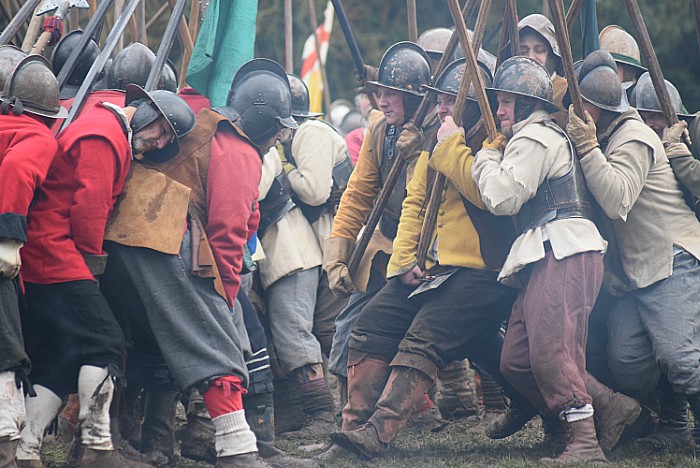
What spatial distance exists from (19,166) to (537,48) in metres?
3.33

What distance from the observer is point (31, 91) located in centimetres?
462

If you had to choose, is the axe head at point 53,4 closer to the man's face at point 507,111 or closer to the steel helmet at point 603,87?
the man's face at point 507,111

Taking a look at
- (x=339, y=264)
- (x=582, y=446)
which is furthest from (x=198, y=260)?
(x=582, y=446)

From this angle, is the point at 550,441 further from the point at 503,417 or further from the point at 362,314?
the point at 362,314

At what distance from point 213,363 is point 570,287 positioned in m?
1.65

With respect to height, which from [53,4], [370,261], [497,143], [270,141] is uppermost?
[53,4]

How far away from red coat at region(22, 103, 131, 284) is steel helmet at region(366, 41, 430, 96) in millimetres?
1723

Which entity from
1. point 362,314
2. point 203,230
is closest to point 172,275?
point 203,230

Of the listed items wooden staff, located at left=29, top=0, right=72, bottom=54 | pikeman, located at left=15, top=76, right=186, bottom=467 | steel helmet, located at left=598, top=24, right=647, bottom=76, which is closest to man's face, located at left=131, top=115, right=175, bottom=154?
pikeman, located at left=15, top=76, right=186, bottom=467

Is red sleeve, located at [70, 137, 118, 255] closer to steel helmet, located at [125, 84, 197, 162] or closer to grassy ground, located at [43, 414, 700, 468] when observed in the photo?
steel helmet, located at [125, 84, 197, 162]

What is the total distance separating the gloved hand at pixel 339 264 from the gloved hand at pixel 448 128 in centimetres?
100

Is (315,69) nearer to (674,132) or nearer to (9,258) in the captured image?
(674,132)

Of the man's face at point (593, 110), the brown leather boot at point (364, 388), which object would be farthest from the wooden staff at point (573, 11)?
the brown leather boot at point (364, 388)

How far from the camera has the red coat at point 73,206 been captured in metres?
4.54
